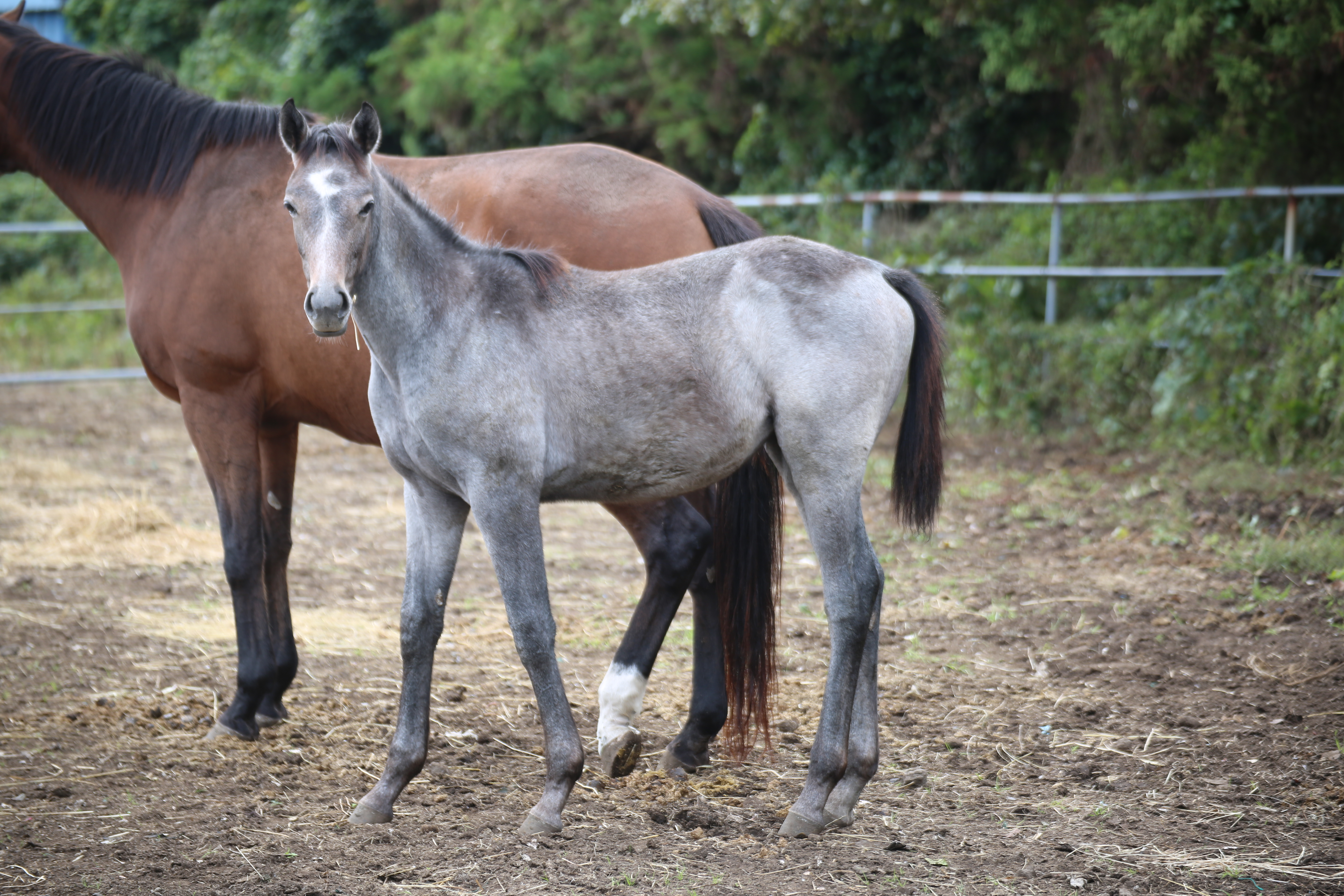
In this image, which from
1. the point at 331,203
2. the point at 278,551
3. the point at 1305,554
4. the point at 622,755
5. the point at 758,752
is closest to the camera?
the point at 331,203

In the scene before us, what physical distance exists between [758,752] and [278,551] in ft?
6.45

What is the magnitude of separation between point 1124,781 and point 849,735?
36.1 inches

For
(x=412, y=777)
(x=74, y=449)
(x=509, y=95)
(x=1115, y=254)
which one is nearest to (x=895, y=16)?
(x=1115, y=254)

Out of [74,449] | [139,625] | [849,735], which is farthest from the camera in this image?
[74,449]

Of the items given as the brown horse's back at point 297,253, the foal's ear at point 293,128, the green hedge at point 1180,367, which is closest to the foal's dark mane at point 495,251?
the foal's ear at point 293,128

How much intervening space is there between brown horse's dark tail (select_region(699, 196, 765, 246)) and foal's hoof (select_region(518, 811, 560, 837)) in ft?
6.73

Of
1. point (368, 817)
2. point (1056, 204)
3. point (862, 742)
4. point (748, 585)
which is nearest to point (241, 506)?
point (368, 817)

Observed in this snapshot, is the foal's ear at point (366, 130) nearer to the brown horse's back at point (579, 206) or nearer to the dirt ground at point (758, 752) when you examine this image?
the brown horse's back at point (579, 206)

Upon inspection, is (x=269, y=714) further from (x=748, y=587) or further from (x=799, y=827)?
(x=799, y=827)

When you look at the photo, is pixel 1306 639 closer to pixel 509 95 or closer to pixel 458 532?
pixel 458 532

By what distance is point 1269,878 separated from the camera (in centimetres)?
279

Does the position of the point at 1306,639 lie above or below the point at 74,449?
above

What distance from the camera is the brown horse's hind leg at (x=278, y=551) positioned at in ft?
13.4

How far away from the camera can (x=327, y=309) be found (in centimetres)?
272
